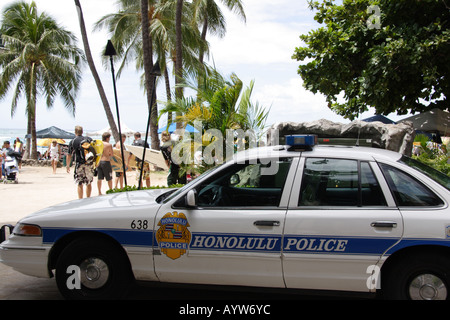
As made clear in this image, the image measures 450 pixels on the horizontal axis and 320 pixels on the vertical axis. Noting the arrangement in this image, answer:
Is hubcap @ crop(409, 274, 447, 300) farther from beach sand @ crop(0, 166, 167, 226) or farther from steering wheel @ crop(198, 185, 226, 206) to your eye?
beach sand @ crop(0, 166, 167, 226)

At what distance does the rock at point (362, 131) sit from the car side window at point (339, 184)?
5.84 meters

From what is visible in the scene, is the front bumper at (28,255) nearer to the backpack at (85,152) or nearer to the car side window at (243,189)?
the car side window at (243,189)

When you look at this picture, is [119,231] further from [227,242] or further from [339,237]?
[339,237]

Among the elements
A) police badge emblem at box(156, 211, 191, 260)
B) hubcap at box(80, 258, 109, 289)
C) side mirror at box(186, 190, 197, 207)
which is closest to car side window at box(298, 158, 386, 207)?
side mirror at box(186, 190, 197, 207)

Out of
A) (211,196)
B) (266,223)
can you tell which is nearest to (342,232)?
(266,223)

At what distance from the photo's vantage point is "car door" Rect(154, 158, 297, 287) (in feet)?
12.4

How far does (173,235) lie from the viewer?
392cm

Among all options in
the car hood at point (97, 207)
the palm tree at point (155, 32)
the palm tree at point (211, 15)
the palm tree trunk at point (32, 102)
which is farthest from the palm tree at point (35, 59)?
the car hood at point (97, 207)

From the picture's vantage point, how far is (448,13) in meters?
13.8

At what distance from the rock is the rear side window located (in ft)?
19.5

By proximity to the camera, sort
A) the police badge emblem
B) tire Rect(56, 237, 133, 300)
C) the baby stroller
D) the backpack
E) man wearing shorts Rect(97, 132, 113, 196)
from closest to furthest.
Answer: the police badge emblem
tire Rect(56, 237, 133, 300)
the backpack
man wearing shorts Rect(97, 132, 113, 196)
the baby stroller

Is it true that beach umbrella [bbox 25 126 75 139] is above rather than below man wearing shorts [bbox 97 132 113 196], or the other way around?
above

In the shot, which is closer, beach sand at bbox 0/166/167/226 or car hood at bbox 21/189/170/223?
car hood at bbox 21/189/170/223
